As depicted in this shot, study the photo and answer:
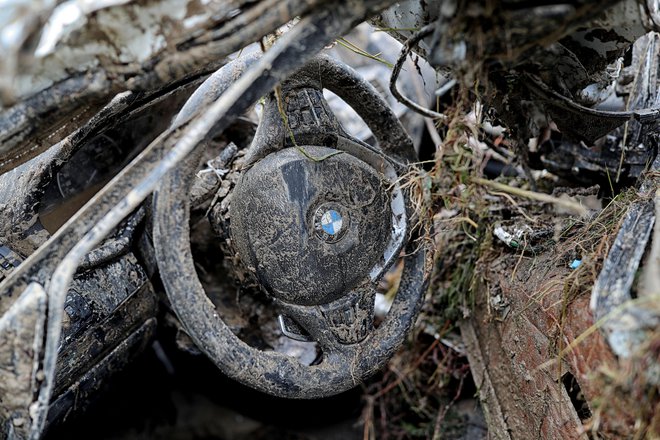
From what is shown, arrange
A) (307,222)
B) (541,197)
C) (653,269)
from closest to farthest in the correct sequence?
1. (653,269)
2. (541,197)
3. (307,222)

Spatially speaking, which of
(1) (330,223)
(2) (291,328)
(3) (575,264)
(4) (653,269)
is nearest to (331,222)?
(1) (330,223)

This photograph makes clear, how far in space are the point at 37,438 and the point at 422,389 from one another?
1.60 metres

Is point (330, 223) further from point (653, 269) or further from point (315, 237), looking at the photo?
point (653, 269)

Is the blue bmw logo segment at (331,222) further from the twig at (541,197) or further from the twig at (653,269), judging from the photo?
the twig at (653,269)

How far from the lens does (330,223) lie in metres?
1.57

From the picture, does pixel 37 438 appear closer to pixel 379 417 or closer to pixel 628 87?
pixel 379 417

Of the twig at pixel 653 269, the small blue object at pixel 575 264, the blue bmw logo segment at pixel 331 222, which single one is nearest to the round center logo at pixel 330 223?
the blue bmw logo segment at pixel 331 222

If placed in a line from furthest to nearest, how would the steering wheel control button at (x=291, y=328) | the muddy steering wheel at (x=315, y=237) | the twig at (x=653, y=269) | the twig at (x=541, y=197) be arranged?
the steering wheel control button at (x=291, y=328) < the muddy steering wheel at (x=315, y=237) < the twig at (x=541, y=197) < the twig at (x=653, y=269)

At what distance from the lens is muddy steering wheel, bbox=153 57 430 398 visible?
153 cm

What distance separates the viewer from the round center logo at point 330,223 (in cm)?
155

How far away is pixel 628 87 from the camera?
2154 millimetres

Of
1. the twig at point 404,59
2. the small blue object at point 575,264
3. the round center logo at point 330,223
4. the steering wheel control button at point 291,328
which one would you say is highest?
the twig at point 404,59

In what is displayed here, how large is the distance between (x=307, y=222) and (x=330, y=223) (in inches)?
2.4

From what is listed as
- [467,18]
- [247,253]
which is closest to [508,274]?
[247,253]
